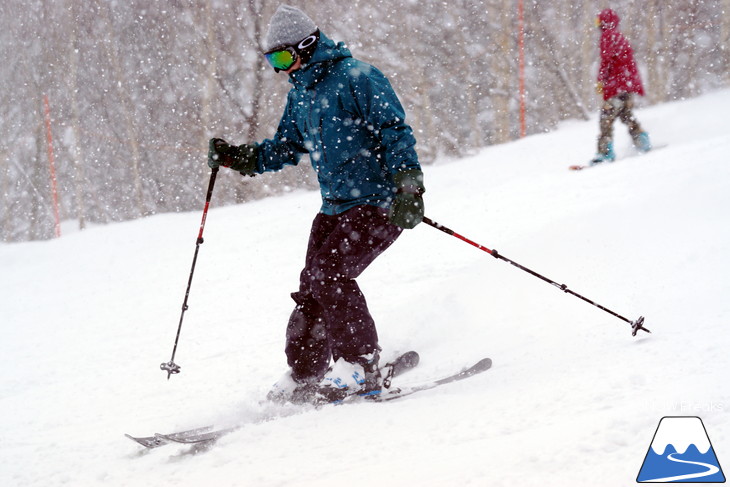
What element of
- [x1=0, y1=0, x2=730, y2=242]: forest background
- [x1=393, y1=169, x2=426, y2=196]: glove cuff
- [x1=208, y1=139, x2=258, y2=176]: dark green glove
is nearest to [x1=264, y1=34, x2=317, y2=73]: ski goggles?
[x1=208, y1=139, x2=258, y2=176]: dark green glove

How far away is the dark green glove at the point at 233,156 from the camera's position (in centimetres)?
345

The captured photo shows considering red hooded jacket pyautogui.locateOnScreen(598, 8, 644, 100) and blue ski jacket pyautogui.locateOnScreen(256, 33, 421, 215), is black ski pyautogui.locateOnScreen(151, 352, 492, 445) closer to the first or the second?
blue ski jacket pyautogui.locateOnScreen(256, 33, 421, 215)

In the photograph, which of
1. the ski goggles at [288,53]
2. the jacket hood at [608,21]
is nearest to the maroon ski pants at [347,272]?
the ski goggles at [288,53]

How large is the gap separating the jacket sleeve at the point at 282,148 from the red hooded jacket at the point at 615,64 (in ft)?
19.4

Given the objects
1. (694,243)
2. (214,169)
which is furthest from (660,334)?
(214,169)

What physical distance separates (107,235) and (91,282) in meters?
2.16

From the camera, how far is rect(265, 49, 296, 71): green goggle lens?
3.01 metres

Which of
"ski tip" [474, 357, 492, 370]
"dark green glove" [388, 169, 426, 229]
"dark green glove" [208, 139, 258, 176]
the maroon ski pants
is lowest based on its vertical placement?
"ski tip" [474, 357, 492, 370]

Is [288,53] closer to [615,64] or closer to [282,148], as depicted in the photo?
[282,148]

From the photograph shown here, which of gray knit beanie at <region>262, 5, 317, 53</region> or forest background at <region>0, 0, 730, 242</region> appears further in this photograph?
forest background at <region>0, 0, 730, 242</region>

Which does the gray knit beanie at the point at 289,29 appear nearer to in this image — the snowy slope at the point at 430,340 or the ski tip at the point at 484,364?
the snowy slope at the point at 430,340

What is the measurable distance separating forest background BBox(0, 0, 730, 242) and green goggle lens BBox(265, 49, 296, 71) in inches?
540

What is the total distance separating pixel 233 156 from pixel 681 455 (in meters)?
2.58

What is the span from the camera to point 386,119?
9.69ft
